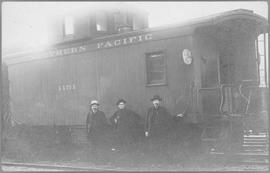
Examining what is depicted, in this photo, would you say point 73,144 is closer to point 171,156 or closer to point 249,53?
point 171,156

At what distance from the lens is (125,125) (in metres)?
11.0

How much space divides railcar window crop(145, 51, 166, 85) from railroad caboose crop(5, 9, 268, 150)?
0.02 meters

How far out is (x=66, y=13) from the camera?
1433 cm

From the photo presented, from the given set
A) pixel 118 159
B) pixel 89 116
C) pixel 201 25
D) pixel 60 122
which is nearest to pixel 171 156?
pixel 118 159

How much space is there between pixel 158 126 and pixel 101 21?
4.89 m

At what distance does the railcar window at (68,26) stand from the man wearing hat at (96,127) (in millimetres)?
3788

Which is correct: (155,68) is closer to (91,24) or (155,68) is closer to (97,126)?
(97,126)

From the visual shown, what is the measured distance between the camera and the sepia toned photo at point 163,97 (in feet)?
34.1

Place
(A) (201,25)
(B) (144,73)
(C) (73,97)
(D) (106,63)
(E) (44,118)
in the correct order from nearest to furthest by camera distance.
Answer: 1. (A) (201,25)
2. (B) (144,73)
3. (D) (106,63)
4. (C) (73,97)
5. (E) (44,118)

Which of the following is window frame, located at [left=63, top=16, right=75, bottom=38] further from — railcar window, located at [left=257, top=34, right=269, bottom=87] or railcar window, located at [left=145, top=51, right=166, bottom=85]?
railcar window, located at [left=257, top=34, right=269, bottom=87]

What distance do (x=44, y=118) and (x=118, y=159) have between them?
3.75m

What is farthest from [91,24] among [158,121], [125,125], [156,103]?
[158,121]

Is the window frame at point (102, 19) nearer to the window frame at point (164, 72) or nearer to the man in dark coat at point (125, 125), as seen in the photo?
the window frame at point (164, 72)

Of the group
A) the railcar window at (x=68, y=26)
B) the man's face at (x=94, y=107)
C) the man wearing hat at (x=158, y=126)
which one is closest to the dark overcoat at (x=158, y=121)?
the man wearing hat at (x=158, y=126)
